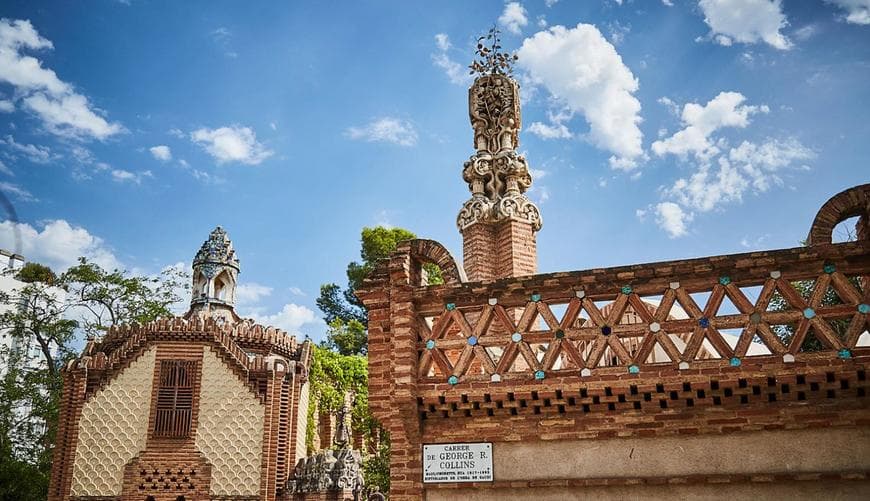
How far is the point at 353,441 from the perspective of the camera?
81.4ft

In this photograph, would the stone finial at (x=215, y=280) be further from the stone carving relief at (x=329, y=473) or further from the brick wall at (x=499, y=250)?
the brick wall at (x=499, y=250)

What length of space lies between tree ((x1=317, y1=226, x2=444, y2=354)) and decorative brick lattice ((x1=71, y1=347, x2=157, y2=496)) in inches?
578

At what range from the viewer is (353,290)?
37875 millimetres

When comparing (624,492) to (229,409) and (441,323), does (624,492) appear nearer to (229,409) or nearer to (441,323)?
(441,323)

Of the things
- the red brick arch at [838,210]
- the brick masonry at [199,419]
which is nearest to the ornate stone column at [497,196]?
the red brick arch at [838,210]

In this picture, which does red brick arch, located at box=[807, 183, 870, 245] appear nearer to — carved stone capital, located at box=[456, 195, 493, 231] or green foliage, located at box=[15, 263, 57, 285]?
carved stone capital, located at box=[456, 195, 493, 231]

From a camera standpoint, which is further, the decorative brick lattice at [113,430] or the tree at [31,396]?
the tree at [31,396]

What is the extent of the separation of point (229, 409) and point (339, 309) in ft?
78.6

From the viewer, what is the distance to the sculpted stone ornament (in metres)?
13.7

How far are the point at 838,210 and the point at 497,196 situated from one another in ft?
21.7

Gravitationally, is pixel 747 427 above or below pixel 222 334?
below

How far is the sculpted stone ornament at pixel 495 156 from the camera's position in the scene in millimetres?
13672

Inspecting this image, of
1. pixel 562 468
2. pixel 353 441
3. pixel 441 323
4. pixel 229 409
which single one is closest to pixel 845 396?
pixel 562 468

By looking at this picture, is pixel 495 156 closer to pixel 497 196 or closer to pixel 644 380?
pixel 497 196
